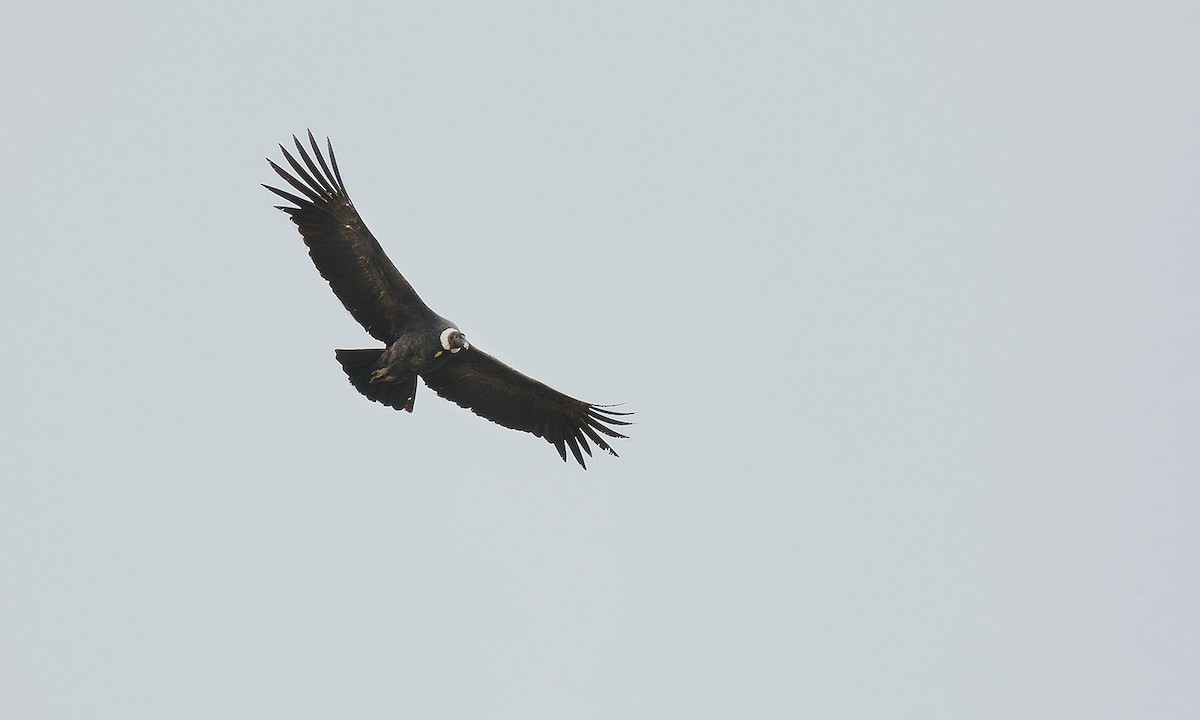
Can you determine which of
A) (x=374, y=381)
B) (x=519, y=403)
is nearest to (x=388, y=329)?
(x=374, y=381)

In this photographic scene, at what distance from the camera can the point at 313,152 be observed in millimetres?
20672

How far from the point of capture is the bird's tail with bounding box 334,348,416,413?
21.8m

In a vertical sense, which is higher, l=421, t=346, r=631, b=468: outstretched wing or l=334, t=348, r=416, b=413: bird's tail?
l=421, t=346, r=631, b=468: outstretched wing

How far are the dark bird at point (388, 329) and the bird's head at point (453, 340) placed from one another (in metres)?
0.01

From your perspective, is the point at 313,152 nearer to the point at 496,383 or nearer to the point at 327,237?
the point at 327,237

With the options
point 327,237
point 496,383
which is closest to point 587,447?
point 496,383

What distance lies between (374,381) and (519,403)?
284cm

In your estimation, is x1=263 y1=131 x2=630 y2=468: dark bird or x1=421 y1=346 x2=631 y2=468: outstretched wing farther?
x1=421 y1=346 x2=631 y2=468: outstretched wing

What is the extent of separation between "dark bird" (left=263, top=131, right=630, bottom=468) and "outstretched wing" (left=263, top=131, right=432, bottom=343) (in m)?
0.01

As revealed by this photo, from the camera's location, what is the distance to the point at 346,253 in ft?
69.6

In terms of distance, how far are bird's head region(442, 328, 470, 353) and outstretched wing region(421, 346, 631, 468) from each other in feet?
3.24

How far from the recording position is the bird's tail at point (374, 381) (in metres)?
21.8

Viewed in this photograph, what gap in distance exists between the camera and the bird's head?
70.2 feet

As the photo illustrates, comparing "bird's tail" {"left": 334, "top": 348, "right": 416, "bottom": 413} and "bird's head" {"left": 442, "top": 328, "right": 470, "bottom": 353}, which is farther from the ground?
"bird's head" {"left": 442, "top": 328, "right": 470, "bottom": 353}
